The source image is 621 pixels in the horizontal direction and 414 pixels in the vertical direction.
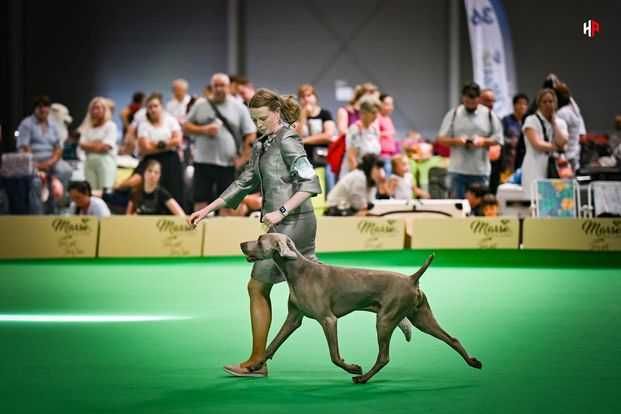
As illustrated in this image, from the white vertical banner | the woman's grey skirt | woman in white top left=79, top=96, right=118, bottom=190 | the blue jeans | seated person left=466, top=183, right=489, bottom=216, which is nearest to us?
the woman's grey skirt

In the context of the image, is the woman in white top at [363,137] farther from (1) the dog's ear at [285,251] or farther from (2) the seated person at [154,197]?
(1) the dog's ear at [285,251]

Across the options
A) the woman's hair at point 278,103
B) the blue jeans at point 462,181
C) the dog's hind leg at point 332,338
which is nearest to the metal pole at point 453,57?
the blue jeans at point 462,181

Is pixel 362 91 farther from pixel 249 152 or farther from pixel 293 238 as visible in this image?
pixel 293 238

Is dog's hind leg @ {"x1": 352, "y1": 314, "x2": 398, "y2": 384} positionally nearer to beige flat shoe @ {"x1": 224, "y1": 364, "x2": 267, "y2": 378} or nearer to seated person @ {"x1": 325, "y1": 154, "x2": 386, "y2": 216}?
beige flat shoe @ {"x1": 224, "y1": 364, "x2": 267, "y2": 378}

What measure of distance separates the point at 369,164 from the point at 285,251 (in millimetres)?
7969

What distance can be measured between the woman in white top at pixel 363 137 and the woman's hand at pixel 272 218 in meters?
7.97

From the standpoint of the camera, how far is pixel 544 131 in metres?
12.8

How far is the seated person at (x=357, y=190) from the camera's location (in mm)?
12859

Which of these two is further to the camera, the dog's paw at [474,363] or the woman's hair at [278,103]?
the woman's hair at [278,103]

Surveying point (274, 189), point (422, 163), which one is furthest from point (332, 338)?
point (422, 163)

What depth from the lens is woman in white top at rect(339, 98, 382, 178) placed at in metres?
13.1

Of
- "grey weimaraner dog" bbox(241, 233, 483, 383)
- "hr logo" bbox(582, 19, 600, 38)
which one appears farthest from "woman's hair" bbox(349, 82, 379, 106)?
"grey weimaraner dog" bbox(241, 233, 483, 383)

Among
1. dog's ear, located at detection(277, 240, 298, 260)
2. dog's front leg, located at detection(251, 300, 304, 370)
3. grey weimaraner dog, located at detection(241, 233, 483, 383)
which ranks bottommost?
dog's front leg, located at detection(251, 300, 304, 370)

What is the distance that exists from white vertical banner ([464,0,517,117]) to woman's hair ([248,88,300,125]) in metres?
14.0
